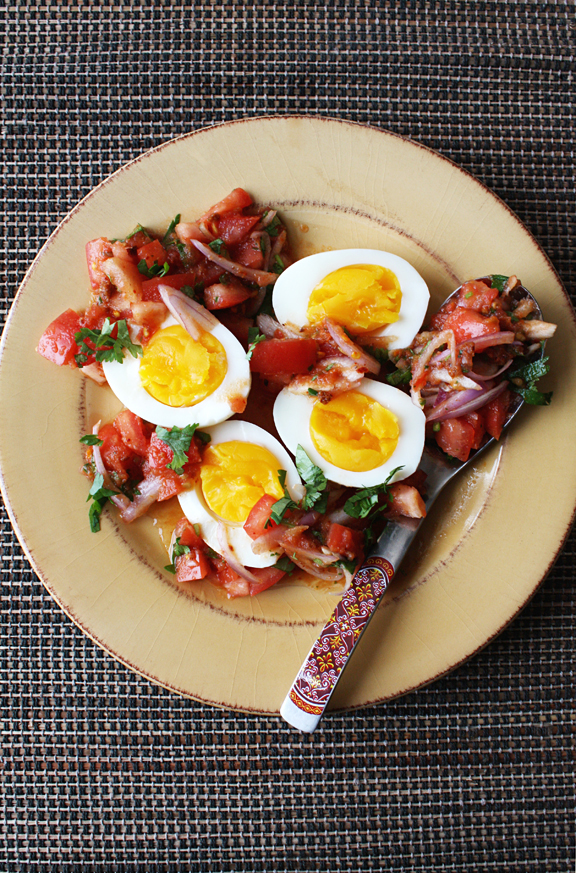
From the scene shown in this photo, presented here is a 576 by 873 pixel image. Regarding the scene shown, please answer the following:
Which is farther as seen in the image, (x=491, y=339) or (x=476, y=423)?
(x=476, y=423)

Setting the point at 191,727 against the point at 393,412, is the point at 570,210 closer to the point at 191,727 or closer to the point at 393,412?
the point at 393,412

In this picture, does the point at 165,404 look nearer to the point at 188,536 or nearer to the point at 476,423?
the point at 188,536

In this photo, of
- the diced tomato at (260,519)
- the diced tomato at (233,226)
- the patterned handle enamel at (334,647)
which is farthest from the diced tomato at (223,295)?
the patterned handle enamel at (334,647)

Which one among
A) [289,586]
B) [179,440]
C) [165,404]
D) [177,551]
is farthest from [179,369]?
[289,586]

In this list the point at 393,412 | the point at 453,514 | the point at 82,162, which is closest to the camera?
the point at 393,412

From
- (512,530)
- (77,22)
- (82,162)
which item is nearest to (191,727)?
(512,530)

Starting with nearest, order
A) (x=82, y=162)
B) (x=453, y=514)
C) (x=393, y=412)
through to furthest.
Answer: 1. (x=393, y=412)
2. (x=453, y=514)
3. (x=82, y=162)

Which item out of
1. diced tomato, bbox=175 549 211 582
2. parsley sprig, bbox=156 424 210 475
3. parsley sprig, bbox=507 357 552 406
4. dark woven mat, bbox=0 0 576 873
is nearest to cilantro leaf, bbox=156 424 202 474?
parsley sprig, bbox=156 424 210 475
